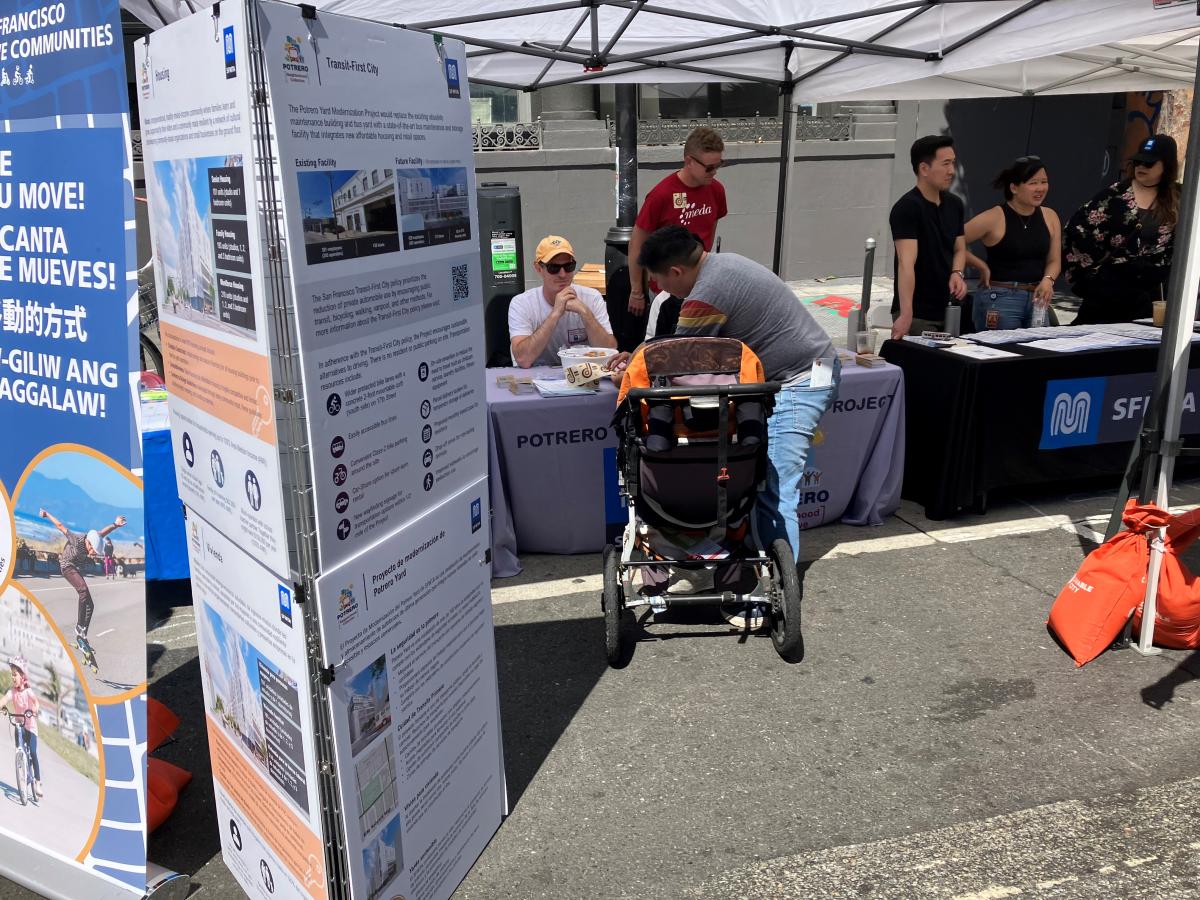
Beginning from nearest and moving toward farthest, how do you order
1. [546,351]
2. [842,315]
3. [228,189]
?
[228,189] < [546,351] < [842,315]

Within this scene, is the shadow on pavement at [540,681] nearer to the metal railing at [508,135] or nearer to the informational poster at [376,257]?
the informational poster at [376,257]

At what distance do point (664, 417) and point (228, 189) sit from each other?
7.05ft

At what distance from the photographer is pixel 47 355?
2471 mm

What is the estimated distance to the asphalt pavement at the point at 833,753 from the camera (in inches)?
113

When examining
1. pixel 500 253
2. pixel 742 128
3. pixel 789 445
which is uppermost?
pixel 742 128

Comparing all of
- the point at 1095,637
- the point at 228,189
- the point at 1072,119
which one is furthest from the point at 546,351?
the point at 1072,119

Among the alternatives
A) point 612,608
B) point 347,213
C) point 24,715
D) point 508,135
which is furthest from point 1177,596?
point 508,135

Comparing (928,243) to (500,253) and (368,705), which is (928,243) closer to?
Answer: (500,253)

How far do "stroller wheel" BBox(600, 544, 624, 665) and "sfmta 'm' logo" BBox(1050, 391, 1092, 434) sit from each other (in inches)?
118

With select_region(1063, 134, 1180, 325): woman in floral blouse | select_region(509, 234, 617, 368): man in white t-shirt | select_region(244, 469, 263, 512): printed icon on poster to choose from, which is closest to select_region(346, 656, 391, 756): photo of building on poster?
select_region(244, 469, 263, 512): printed icon on poster

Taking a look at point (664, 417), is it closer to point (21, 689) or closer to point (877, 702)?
point (877, 702)

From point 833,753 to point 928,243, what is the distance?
364cm

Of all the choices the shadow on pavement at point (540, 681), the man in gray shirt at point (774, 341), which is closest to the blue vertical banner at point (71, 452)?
the shadow on pavement at point (540, 681)

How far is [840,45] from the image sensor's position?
20.2 ft
